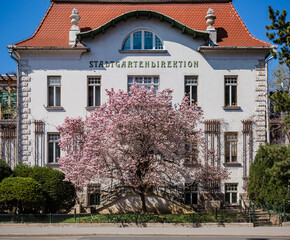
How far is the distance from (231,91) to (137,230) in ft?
40.9

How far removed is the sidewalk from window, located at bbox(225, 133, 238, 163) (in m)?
7.00

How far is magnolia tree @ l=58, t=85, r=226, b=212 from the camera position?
21031mm

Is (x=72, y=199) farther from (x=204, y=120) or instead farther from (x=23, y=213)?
(x=204, y=120)

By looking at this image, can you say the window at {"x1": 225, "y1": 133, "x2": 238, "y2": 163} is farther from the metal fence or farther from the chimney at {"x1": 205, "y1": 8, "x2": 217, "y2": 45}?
the chimney at {"x1": 205, "y1": 8, "x2": 217, "y2": 45}

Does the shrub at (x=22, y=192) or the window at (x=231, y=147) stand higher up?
the window at (x=231, y=147)

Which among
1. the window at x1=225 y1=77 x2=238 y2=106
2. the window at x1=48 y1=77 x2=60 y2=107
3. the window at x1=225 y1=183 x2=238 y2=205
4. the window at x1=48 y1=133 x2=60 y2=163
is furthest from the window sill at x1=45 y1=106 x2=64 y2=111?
the window at x1=225 y1=183 x2=238 y2=205

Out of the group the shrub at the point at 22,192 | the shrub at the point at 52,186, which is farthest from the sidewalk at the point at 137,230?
the shrub at the point at 52,186

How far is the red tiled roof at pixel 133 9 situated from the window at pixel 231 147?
20.6 feet

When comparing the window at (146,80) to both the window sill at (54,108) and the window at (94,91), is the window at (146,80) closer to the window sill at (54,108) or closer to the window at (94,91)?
the window at (94,91)

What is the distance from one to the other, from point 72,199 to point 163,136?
7.22 m

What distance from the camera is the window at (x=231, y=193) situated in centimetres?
2627

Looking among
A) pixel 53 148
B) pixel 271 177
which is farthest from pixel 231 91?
pixel 53 148

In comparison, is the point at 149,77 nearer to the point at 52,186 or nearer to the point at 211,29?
the point at 211,29

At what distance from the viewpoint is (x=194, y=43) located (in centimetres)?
2703
